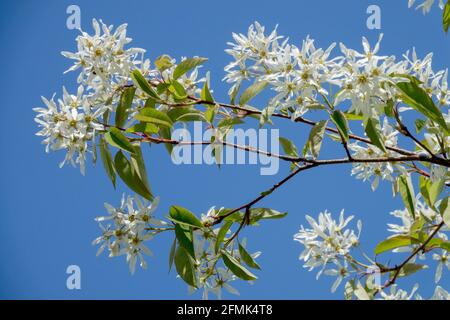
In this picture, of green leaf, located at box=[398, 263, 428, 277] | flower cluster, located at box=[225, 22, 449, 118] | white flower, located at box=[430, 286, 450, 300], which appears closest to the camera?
flower cluster, located at box=[225, 22, 449, 118]

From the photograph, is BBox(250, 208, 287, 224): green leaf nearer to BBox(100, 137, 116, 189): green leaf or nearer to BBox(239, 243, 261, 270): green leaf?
BBox(239, 243, 261, 270): green leaf

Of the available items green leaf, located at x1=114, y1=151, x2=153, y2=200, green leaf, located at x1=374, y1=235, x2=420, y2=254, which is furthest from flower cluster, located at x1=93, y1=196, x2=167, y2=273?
green leaf, located at x1=374, y1=235, x2=420, y2=254

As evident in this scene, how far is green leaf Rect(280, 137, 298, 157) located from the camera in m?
2.10

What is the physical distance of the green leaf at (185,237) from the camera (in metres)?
1.85

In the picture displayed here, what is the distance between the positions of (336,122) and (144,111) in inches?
22.5

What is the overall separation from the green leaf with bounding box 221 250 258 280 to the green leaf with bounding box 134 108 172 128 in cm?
44

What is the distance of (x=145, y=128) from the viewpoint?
76.9 inches

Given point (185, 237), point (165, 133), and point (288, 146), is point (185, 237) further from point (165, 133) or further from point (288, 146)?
point (288, 146)

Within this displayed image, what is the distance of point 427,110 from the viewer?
1.76m

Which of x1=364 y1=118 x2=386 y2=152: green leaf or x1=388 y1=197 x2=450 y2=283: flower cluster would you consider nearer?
x1=364 y1=118 x2=386 y2=152: green leaf

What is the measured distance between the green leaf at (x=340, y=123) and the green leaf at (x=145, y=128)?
558 mm

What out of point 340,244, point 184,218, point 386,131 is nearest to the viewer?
point 184,218

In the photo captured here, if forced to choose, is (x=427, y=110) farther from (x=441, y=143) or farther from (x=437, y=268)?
(x=437, y=268)
